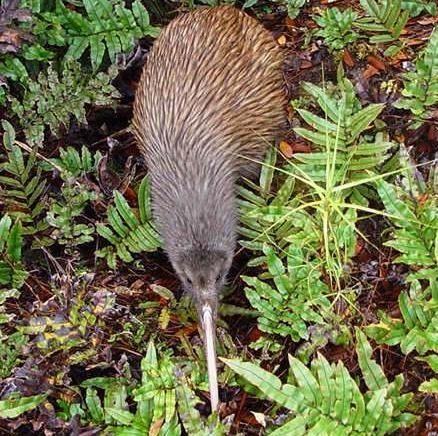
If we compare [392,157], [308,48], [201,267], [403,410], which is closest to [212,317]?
[201,267]

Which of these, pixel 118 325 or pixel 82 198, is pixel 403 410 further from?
pixel 82 198

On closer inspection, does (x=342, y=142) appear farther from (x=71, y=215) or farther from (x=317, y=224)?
(x=71, y=215)

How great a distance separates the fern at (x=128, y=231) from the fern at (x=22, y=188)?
0.40 metres

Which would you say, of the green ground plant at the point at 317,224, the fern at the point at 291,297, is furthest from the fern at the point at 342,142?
the fern at the point at 291,297

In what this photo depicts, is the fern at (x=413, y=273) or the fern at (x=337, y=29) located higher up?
the fern at (x=337, y=29)

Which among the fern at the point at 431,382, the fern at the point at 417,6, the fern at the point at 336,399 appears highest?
the fern at the point at 417,6

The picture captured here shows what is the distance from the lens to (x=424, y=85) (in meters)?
5.01

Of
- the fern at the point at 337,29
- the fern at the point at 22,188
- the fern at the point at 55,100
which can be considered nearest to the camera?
the fern at the point at 22,188

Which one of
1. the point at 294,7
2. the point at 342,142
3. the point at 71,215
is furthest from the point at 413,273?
the point at 294,7

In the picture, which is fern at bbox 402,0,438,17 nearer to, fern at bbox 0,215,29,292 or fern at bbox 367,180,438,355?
fern at bbox 367,180,438,355

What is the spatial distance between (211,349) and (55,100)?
1.86 m

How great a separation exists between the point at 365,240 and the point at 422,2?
5.04 feet

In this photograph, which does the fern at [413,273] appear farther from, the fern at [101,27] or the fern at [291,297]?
the fern at [101,27]

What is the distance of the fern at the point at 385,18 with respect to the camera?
5.36m
